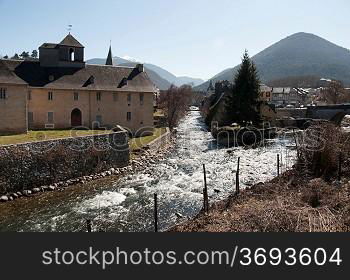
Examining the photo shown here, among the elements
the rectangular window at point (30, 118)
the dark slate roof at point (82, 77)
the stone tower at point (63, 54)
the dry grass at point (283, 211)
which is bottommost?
the dry grass at point (283, 211)

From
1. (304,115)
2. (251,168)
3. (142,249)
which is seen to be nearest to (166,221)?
(142,249)

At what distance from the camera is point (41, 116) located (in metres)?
33.0

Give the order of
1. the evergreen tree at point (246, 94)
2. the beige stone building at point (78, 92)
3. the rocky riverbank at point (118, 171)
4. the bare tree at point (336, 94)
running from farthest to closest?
the bare tree at point (336, 94), the evergreen tree at point (246, 94), the beige stone building at point (78, 92), the rocky riverbank at point (118, 171)

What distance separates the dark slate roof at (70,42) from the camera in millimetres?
36000

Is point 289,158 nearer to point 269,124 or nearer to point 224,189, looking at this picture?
point 224,189

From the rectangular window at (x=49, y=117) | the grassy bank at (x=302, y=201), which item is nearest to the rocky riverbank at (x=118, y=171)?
the rectangular window at (x=49, y=117)

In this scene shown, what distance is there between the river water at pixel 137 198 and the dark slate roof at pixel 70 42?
16372mm

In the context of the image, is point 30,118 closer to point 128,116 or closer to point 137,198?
point 128,116

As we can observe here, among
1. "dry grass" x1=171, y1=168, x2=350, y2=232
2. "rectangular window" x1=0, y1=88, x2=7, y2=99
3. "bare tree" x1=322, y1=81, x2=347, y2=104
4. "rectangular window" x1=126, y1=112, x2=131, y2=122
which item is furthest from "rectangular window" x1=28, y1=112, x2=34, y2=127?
"bare tree" x1=322, y1=81, x2=347, y2=104

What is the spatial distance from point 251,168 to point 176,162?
630 centimetres

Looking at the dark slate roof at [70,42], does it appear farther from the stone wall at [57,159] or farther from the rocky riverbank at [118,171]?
the stone wall at [57,159]

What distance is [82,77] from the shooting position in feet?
115

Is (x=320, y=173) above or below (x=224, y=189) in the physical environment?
above

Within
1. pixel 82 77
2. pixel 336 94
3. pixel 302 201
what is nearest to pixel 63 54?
pixel 82 77
